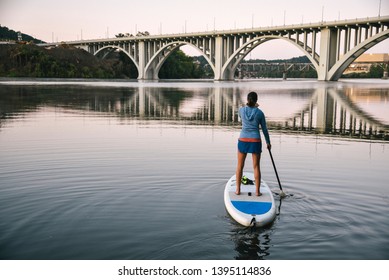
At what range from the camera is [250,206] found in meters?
6.79

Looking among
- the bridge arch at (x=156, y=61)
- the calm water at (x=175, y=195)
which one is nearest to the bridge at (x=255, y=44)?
the bridge arch at (x=156, y=61)

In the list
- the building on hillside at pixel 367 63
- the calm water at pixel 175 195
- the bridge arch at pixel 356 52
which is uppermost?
the building on hillside at pixel 367 63

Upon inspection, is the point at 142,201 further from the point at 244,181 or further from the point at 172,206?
the point at 244,181

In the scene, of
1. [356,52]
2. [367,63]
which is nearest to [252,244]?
[356,52]

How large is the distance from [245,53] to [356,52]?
27.9 m

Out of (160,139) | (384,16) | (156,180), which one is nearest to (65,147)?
(160,139)

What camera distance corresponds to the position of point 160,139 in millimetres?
14375

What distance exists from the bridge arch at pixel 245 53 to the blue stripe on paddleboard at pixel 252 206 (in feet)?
239

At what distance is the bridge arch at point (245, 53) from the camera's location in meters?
77.4

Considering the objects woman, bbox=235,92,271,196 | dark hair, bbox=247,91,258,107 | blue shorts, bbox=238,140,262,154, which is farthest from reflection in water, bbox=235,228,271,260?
dark hair, bbox=247,91,258,107

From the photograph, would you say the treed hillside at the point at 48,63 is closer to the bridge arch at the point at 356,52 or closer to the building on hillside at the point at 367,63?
the bridge arch at the point at 356,52

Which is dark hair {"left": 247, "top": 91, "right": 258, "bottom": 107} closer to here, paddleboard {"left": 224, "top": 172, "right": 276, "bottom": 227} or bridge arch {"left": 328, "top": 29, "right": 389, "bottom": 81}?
paddleboard {"left": 224, "top": 172, "right": 276, "bottom": 227}

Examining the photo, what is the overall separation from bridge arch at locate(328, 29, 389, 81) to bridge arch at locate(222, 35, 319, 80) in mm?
3157

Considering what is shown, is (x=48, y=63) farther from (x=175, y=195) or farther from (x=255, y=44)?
(x=175, y=195)
